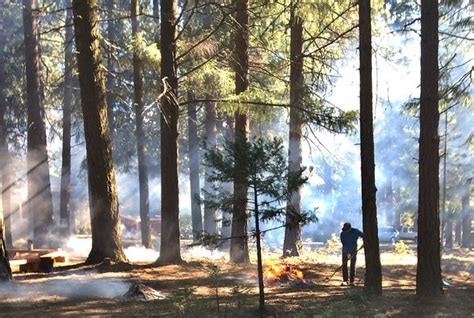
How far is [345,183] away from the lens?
56188 mm

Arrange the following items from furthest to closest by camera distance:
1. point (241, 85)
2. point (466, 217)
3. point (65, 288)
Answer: point (466, 217)
point (241, 85)
point (65, 288)

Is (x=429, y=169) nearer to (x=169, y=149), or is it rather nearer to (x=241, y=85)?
(x=169, y=149)

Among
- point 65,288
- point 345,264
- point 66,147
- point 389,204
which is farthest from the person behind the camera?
point 389,204

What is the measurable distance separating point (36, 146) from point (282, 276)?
1323 cm

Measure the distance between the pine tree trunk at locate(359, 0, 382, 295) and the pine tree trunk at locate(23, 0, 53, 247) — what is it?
47.7ft

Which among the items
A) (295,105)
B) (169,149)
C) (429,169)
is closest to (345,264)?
(429,169)

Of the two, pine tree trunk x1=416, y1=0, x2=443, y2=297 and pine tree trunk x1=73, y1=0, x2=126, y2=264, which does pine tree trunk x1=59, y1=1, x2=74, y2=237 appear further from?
pine tree trunk x1=416, y1=0, x2=443, y2=297

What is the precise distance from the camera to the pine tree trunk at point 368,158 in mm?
9742

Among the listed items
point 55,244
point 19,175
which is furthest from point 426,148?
point 19,175

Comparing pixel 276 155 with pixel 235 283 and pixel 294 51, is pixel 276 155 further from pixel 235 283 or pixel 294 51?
pixel 294 51

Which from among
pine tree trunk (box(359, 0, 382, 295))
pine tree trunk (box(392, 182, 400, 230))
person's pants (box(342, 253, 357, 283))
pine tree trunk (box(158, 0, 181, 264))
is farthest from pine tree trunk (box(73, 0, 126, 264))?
pine tree trunk (box(392, 182, 400, 230))

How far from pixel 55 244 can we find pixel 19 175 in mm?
17493

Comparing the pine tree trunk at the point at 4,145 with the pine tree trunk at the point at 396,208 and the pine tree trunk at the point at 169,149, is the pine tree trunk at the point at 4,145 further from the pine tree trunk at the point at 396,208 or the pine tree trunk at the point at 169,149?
the pine tree trunk at the point at 396,208

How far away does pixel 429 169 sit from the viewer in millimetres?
9820
